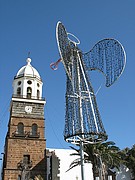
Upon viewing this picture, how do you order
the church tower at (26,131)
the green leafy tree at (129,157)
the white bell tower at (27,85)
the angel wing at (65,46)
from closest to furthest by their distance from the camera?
the angel wing at (65,46) < the church tower at (26,131) < the green leafy tree at (129,157) < the white bell tower at (27,85)

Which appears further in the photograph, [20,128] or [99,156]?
[20,128]

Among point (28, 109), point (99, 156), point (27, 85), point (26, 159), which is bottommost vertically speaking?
point (99, 156)

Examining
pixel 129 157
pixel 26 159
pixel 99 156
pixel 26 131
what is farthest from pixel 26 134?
pixel 129 157

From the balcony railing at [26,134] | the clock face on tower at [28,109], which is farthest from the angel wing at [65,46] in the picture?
the clock face on tower at [28,109]

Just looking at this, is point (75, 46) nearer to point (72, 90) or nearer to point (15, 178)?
point (72, 90)

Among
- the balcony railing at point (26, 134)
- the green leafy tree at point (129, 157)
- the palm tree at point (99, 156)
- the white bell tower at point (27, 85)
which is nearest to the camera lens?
the palm tree at point (99, 156)

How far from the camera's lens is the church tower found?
123 ft

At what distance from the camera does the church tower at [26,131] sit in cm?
3741

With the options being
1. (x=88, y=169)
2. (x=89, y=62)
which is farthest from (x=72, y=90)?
(x=88, y=169)

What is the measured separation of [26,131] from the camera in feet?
132

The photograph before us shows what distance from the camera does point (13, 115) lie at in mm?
40844

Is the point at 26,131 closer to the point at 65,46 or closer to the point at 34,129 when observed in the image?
the point at 34,129

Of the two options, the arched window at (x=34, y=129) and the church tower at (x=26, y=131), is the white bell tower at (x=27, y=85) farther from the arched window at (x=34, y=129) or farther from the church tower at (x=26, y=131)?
the arched window at (x=34, y=129)

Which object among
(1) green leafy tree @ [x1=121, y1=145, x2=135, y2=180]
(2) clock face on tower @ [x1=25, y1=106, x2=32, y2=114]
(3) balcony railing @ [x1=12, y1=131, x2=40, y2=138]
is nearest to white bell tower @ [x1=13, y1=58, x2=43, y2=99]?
(2) clock face on tower @ [x1=25, y1=106, x2=32, y2=114]
